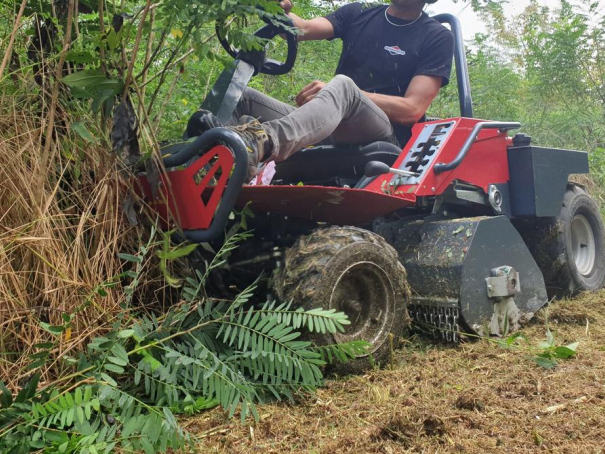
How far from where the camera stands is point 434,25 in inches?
142

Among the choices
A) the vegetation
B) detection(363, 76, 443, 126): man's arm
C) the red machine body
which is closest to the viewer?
the vegetation

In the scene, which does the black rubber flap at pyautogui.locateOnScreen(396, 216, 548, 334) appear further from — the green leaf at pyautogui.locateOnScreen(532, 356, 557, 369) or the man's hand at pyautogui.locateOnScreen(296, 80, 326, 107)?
the man's hand at pyautogui.locateOnScreen(296, 80, 326, 107)

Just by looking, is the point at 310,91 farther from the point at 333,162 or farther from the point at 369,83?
the point at 369,83

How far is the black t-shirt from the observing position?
354 cm

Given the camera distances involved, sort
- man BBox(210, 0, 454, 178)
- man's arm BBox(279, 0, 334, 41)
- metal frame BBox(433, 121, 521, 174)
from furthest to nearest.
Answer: man's arm BBox(279, 0, 334, 41) → metal frame BBox(433, 121, 521, 174) → man BBox(210, 0, 454, 178)

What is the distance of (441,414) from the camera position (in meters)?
1.87

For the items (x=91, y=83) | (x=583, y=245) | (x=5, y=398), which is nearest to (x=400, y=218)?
(x=583, y=245)

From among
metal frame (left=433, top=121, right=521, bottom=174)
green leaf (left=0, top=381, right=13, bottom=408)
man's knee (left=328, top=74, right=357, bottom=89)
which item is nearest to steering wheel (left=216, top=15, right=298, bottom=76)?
man's knee (left=328, top=74, right=357, bottom=89)

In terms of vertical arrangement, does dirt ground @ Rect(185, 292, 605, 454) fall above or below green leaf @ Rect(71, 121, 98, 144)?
below

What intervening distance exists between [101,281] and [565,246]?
2692 millimetres

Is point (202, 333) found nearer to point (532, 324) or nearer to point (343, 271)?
point (343, 271)

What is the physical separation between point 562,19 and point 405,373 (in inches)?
296

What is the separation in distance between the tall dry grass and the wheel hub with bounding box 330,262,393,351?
31.6 inches

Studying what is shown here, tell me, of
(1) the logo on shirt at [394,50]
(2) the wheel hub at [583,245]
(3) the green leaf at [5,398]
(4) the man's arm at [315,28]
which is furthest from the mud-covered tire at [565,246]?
(3) the green leaf at [5,398]
